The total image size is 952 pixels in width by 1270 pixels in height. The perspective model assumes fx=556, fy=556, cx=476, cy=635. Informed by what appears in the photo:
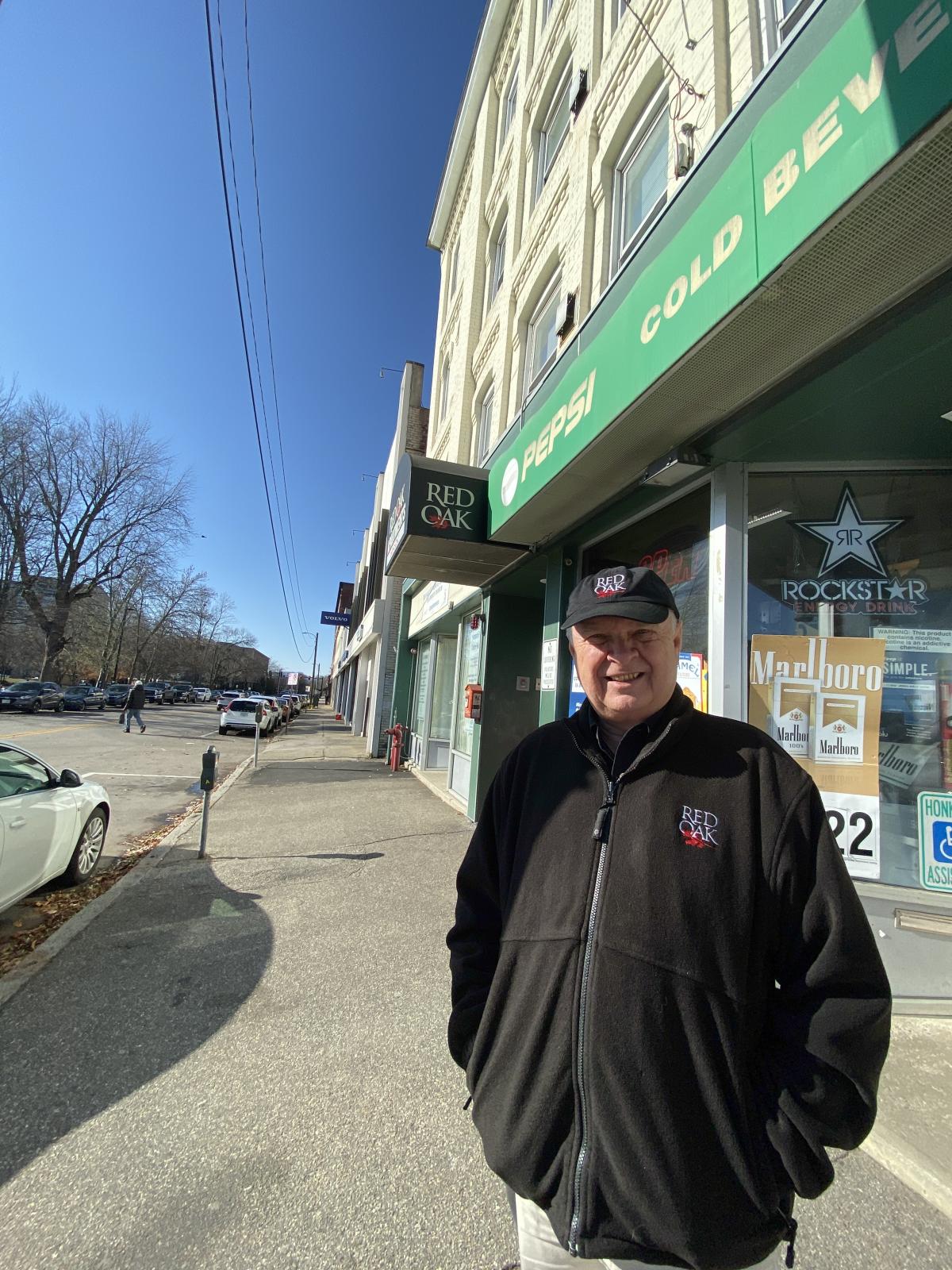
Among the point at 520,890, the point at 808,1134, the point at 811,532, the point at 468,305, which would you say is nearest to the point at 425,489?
the point at 811,532

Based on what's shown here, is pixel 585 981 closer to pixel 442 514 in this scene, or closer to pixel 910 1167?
pixel 910 1167

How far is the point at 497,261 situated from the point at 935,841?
11.7 metres

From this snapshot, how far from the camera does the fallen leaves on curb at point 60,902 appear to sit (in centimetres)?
398

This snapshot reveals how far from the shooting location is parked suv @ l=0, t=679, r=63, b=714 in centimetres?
2823

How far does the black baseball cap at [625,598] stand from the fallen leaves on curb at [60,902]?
15.0 ft

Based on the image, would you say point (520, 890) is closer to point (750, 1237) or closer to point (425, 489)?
point (750, 1237)

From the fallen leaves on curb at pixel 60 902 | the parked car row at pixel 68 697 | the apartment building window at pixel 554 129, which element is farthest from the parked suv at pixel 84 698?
the apartment building window at pixel 554 129

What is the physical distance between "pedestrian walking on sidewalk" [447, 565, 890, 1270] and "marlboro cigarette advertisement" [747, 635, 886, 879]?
2532 millimetres

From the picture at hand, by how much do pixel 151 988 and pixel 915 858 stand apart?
472cm

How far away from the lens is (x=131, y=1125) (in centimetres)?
241

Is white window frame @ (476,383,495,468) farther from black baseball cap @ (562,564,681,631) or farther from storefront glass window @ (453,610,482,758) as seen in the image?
black baseball cap @ (562,564,681,631)

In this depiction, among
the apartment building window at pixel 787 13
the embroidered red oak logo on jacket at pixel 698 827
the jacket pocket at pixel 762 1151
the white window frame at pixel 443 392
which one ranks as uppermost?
the white window frame at pixel 443 392

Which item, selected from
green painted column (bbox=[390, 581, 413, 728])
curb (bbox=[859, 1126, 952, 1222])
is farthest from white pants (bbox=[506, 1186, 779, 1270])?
green painted column (bbox=[390, 581, 413, 728])

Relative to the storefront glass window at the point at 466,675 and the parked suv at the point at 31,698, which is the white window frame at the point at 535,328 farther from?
the parked suv at the point at 31,698
